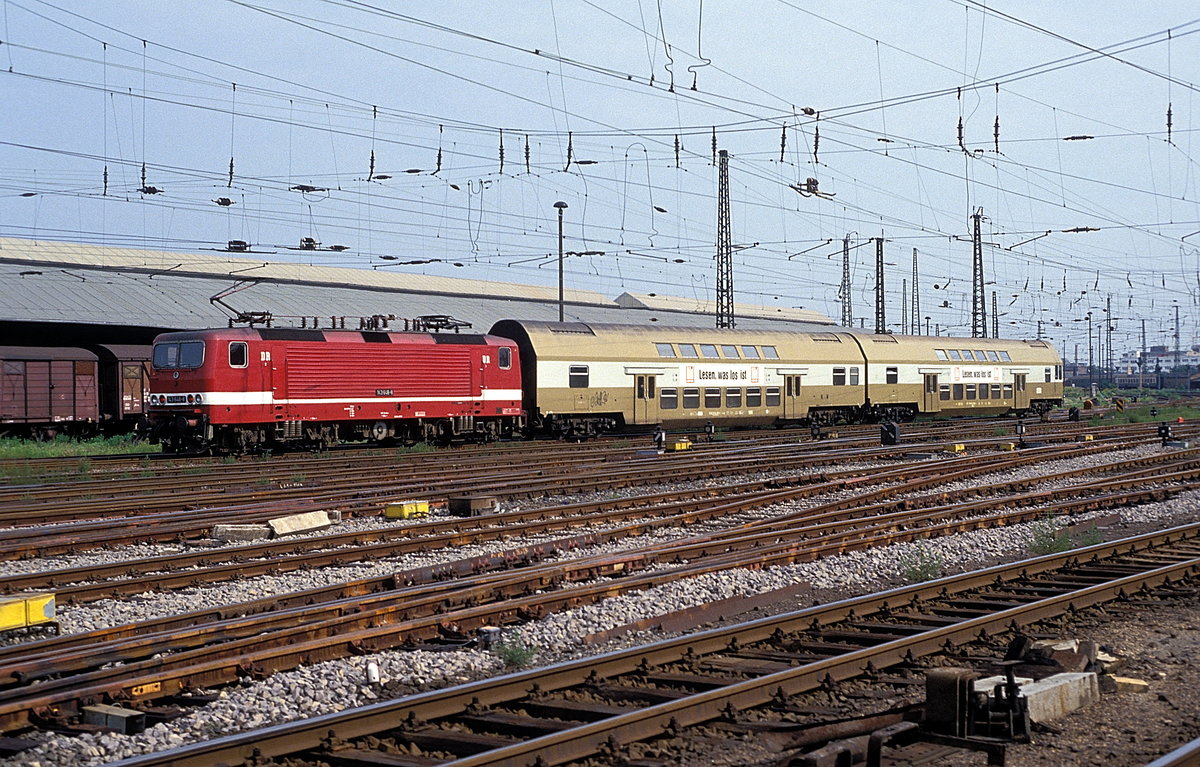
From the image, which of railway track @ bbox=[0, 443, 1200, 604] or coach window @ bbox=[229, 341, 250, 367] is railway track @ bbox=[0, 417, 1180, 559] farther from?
coach window @ bbox=[229, 341, 250, 367]

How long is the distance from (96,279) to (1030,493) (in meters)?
36.9

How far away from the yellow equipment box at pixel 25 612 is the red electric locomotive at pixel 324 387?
55.3ft

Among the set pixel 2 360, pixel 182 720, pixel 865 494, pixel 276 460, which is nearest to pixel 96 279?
pixel 2 360

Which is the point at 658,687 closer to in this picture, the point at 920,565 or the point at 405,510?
the point at 920,565

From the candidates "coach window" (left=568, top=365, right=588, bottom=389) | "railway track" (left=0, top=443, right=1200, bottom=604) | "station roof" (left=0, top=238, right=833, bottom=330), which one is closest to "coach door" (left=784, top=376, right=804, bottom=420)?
"coach window" (left=568, top=365, right=588, bottom=389)

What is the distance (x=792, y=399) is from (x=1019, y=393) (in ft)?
49.2

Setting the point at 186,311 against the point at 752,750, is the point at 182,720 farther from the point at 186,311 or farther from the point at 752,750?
the point at 186,311

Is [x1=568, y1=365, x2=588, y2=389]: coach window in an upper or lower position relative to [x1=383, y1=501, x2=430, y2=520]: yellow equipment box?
upper

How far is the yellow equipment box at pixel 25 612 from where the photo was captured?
961 centimetres

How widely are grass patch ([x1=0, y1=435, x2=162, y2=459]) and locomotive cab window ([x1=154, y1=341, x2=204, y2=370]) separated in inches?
144

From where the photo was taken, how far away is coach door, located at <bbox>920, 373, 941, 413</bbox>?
143ft

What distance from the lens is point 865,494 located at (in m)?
19.6

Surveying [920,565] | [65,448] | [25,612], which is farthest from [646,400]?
[25,612]

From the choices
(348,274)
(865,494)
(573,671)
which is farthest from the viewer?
(348,274)
